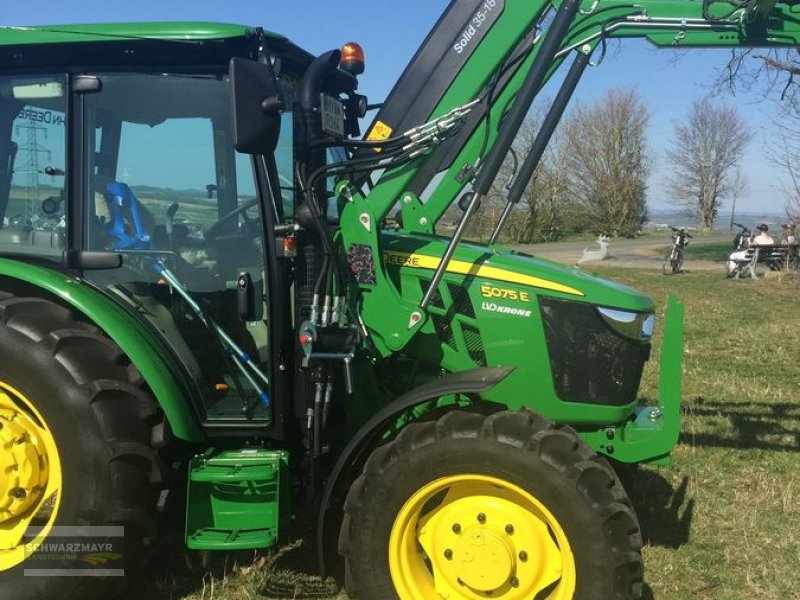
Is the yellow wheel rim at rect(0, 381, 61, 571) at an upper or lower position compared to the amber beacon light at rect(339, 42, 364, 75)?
lower

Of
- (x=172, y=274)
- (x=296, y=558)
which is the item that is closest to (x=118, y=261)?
(x=172, y=274)

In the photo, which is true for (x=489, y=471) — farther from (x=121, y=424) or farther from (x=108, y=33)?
(x=108, y=33)

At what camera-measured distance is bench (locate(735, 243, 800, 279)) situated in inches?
723

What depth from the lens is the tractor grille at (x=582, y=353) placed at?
10.7 ft

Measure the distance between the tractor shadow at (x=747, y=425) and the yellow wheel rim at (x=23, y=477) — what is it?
415cm

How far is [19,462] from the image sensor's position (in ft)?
9.90

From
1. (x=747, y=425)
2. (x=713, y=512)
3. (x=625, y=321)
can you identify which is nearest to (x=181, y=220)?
(x=625, y=321)

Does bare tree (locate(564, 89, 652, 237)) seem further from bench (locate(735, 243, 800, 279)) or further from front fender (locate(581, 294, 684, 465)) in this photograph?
front fender (locate(581, 294, 684, 465))

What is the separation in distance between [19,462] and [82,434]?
0.32 metres

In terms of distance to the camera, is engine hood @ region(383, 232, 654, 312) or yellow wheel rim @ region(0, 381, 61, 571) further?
engine hood @ region(383, 232, 654, 312)

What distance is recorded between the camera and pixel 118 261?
3174 mm

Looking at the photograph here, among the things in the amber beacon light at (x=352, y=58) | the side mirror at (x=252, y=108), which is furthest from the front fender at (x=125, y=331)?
the amber beacon light at (x=352, y=58)

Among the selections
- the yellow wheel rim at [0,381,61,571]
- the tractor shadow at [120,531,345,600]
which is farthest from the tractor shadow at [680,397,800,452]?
the yellow wheel rim at [0,381,61,571]

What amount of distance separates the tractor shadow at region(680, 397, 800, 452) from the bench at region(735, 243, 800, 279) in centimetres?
1319
